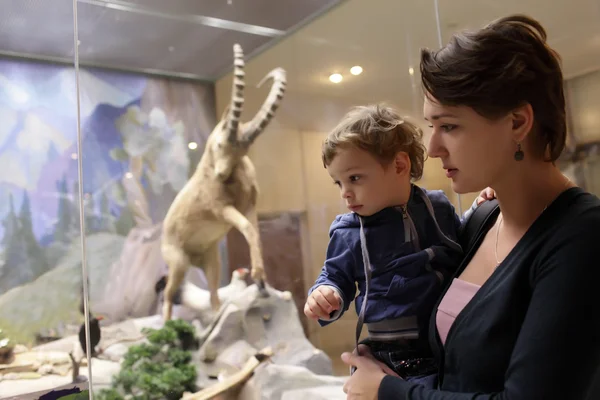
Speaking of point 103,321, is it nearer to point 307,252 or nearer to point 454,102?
point 307,252

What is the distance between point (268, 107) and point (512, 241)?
2.79 m

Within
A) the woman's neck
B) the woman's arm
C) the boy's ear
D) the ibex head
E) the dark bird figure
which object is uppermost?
the ibex head

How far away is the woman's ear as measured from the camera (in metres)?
0.72

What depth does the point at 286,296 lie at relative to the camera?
356cm

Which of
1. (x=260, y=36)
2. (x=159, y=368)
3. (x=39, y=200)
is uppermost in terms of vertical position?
(x=260, y=36)

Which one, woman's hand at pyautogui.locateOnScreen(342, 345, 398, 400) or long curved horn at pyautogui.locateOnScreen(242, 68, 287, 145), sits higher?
long curved horn at pyautogui.locateOnScreen(242, 68, 287, 145)

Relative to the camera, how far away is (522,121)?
2.38 feet

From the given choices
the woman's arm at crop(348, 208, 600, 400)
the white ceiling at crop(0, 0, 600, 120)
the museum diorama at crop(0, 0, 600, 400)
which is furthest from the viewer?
the museum diorama at crop(0, 0, 600, 400)

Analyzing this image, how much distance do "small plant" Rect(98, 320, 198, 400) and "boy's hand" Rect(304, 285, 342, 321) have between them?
266 centimetres

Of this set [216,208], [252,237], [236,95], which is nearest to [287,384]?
[252,237]

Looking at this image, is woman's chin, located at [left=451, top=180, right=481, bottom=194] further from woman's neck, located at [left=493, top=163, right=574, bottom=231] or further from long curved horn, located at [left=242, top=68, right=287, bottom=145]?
long curved horn, located at [left=242, top=68, right=287, bottom=145]

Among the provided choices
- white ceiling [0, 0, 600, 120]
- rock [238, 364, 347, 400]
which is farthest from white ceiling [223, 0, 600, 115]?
rock [238, 364, 347, 400]

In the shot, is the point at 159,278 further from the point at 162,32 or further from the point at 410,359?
the point at 410,359

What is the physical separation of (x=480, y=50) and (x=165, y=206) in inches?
121
